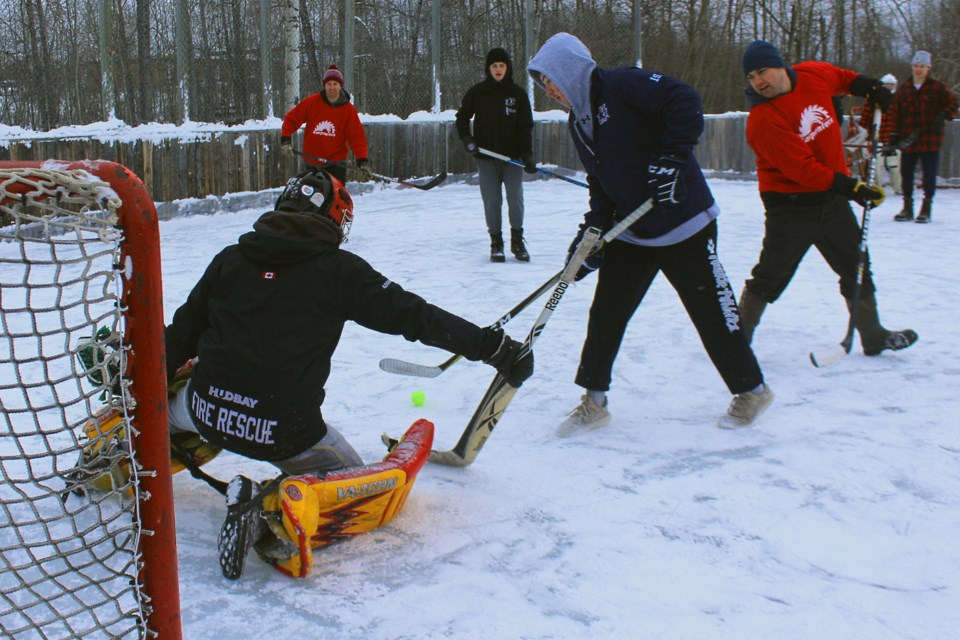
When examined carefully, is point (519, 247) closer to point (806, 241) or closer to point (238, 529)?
point (806, 241)

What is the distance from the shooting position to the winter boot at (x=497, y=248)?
7137 millimetres

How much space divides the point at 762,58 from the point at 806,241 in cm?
85

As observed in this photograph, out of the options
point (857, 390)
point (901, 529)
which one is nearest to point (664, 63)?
point (857, 390)

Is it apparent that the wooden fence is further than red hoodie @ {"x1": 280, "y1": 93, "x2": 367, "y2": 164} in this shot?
Yes

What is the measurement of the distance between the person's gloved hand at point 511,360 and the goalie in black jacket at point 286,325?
0.08 m

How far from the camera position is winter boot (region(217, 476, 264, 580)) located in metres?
2.42

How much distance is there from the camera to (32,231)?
714 centimetres

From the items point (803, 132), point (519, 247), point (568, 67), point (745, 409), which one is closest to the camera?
point (568, 67)

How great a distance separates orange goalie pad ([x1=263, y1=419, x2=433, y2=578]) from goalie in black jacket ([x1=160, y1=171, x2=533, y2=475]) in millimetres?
169

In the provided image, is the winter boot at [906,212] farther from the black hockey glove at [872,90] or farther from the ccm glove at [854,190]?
the ccm glove at [854,190]

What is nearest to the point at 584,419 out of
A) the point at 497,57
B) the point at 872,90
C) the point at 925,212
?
the point at 872,90

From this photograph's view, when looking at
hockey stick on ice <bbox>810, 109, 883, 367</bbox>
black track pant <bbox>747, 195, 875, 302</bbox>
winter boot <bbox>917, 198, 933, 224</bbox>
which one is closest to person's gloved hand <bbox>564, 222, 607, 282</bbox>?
black track pant <bbox>747, 195, 875, 302</bbox>

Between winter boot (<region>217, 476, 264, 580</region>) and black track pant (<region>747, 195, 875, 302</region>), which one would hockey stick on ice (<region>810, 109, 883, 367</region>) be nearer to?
black track pant (<region>747, 195, 875, 302</region>)

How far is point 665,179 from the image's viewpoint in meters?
3.29
